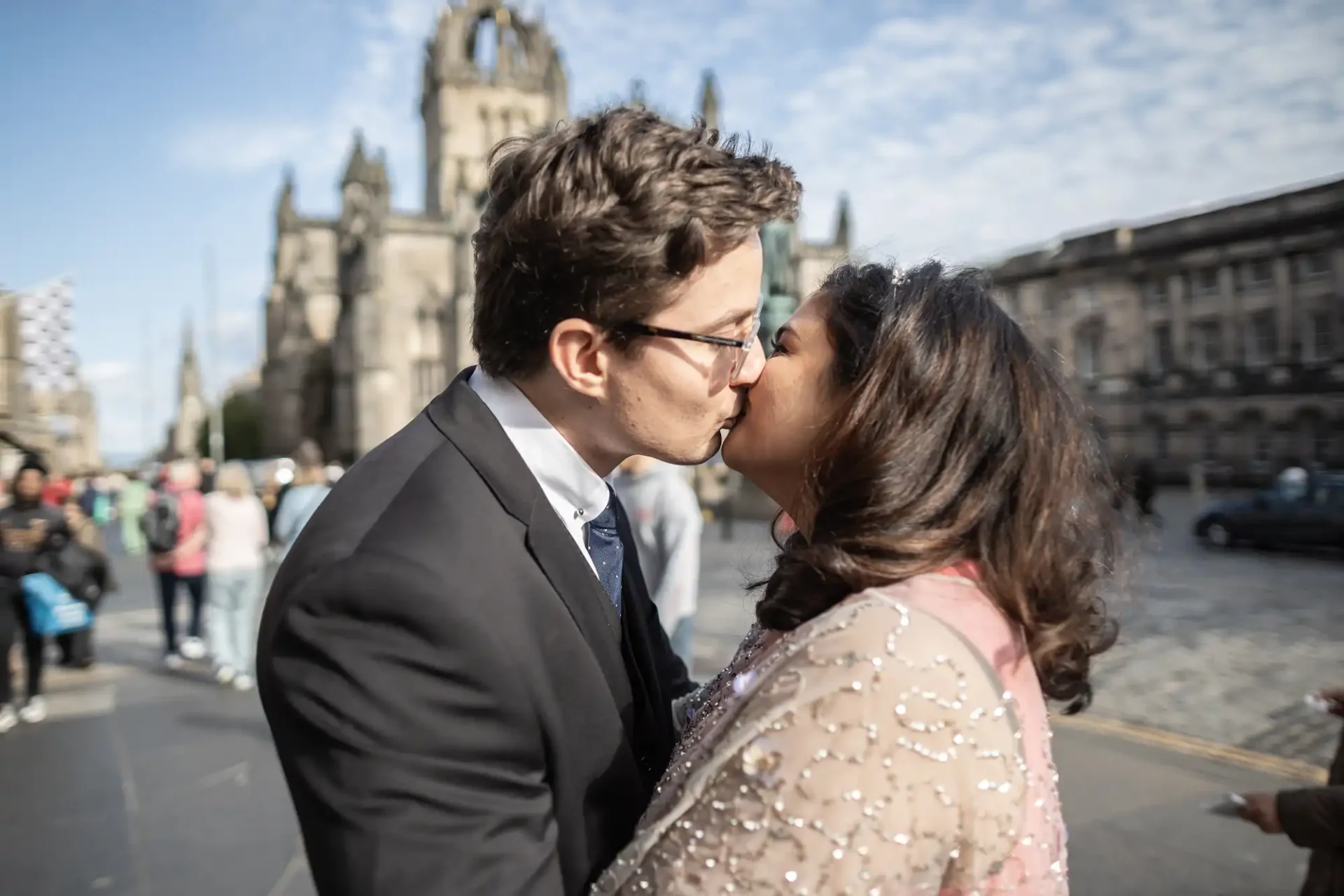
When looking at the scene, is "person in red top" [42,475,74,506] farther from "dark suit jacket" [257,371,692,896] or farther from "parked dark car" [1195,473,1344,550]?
"parked dark car" [1195,473,1344,550]

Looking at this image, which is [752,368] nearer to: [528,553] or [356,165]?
[528,553]

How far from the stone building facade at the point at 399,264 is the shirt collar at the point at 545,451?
4541 centimetres

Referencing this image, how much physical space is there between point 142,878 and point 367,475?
12.7 feet

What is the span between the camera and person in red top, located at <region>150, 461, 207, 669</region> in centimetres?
889

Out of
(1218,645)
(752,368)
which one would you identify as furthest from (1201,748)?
(752,368)

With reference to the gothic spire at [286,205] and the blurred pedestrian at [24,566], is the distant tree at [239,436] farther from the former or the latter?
the blurred pedestrian at [24,566]

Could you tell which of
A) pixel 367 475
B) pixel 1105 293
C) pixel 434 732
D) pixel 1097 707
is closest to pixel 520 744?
pixel 434 732

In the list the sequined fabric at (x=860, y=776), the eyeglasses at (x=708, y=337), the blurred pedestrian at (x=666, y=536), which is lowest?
the blurred pedestrian at (x=666, y=536)

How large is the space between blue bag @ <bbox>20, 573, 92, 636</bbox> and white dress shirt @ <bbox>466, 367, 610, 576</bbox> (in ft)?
24.1

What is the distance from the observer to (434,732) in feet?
3.77

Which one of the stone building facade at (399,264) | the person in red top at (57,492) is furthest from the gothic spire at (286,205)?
the person in red top at (57,492)

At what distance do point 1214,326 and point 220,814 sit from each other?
4218cm

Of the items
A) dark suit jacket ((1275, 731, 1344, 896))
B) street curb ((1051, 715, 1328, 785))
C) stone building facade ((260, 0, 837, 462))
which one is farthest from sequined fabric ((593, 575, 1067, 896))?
stone building facade ((260, 0, 837, 462))

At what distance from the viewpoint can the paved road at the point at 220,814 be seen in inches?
161
